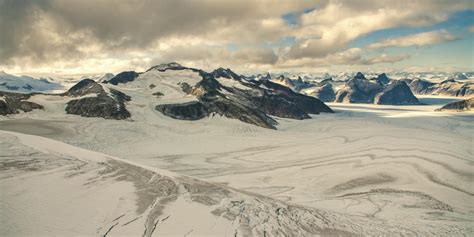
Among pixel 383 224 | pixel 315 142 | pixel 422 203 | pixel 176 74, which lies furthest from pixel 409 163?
pixel 176 74

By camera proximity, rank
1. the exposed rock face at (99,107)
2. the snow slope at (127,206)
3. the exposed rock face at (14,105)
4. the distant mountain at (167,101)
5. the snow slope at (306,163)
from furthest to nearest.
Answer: the distant mountain at (167,101), the exposed rock face at (99,107), the exposed rock face at (14,105), the snow slope at (306,163), the snow slope at (127,206)

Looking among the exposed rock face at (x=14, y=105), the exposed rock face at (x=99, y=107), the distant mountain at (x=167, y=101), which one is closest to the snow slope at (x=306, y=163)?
the exposed rock face at (x=14, y=105)

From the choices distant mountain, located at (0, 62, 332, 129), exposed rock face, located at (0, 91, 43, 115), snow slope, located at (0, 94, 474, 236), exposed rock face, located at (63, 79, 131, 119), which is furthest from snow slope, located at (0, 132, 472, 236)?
distant mountain, located at (0, 62, 332, 129)

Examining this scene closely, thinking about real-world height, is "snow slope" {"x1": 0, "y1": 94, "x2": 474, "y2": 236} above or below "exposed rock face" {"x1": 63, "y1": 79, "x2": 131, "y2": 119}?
below

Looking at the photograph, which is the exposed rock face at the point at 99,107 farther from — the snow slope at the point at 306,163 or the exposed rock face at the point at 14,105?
the exposed rock face at the point at 14,105

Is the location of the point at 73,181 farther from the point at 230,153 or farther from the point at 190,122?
the point at 190,122

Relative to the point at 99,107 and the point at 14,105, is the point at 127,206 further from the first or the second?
the point at 14,105

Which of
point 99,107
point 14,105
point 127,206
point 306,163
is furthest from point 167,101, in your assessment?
point 127,206

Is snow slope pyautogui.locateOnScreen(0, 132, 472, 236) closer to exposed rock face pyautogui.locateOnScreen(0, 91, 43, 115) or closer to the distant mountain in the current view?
exposed rock face pyautogui.locateOnScreen(0, 91, 43, 115)

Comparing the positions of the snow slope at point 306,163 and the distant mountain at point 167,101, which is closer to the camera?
the snow slope at point 306,163
